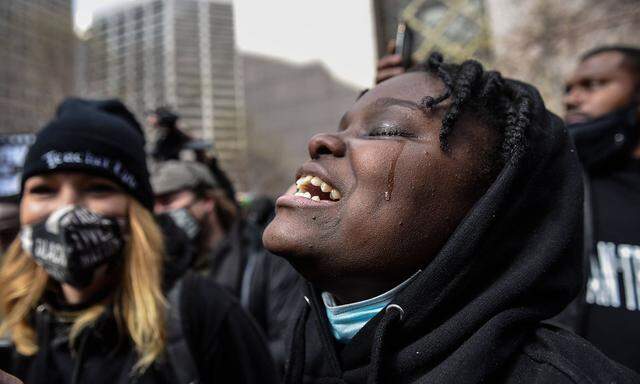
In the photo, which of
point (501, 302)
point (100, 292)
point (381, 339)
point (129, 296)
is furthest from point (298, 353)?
point (100, 292)

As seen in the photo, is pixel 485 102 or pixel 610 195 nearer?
pixel 485 102

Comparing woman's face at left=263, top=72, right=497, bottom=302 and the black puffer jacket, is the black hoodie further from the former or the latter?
the black puffer jacket

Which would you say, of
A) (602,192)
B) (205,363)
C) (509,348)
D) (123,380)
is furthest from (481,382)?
(602,192)

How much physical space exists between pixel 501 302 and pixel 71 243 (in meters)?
1.60

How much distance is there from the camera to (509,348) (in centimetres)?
114

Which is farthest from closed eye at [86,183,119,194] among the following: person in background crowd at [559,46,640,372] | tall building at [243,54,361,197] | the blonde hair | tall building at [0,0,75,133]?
tall building at [243,54,361,197]

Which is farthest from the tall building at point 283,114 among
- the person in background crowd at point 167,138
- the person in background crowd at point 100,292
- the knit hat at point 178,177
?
the person in background crowd at point 100,292

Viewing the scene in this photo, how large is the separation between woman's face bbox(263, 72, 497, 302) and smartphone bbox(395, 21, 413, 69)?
82 centimetres

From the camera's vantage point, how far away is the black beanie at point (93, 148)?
213 cm

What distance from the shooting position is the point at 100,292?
2182mm

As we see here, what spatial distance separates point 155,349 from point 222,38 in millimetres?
8316

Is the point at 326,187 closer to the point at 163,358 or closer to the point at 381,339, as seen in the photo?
the point at 381,339

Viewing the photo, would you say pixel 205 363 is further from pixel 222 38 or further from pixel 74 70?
pixel 74 70

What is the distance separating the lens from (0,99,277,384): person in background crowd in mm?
1983
